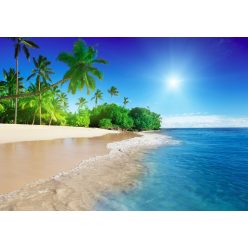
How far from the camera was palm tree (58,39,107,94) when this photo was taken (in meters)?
7.10

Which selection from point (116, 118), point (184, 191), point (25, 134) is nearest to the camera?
point (184, 191)

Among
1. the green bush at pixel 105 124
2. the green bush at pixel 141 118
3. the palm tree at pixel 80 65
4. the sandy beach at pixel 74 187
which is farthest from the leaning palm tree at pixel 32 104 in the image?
the sandy beach at pixel 74 187

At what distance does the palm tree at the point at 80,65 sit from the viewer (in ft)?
23.3

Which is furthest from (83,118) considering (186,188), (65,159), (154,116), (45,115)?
(186,188)

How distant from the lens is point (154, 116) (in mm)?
46000

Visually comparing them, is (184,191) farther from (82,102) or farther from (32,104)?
(82,102)

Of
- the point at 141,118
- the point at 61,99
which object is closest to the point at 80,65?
the point at 61,99

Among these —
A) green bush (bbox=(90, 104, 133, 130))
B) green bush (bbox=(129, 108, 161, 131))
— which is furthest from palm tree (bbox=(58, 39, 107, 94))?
green bush (bbox=(129, 108, 161, 131))

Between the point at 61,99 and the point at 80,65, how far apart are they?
22.8 m

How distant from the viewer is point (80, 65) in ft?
24.2

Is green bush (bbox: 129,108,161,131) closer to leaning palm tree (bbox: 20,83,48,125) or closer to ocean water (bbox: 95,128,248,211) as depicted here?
leaning palm tree (bbox: 20,83,48,125)

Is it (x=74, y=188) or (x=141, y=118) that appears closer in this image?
(x=74, y=188)
